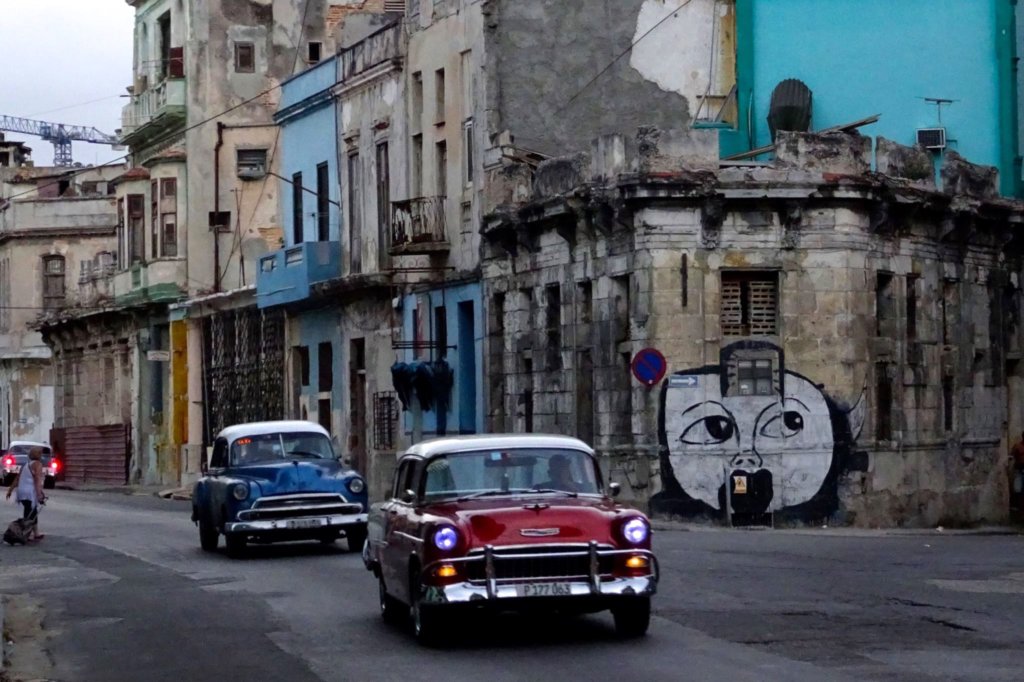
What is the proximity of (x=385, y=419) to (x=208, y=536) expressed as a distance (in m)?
19.2

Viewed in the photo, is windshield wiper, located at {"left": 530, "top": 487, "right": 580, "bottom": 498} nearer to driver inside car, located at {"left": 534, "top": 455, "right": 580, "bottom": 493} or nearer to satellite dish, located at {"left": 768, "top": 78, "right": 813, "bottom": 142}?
driver inside car, located at {"left": 534, "top": 455, "right": 580, "bottom": 493}

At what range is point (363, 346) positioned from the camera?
47781mm

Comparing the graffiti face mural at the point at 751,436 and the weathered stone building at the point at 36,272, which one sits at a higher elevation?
the weathered stone building at the point at 36,272

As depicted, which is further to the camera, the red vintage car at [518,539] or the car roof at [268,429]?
the car roof at [268,429]

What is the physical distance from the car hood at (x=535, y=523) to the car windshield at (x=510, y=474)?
0.62m

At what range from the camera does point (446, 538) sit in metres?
14.7

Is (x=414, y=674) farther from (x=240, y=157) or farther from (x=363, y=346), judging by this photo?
(x=240, y=157)

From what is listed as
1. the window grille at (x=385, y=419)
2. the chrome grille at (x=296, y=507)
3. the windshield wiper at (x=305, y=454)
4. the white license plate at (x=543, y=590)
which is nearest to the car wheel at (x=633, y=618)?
the white license plate at (x=543, y=590)

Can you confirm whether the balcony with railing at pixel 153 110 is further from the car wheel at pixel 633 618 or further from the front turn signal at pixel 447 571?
the front turn signal at pixel 447 571

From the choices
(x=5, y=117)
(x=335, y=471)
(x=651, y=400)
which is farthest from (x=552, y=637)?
(x=5, y=117)

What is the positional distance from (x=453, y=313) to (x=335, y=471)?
17.3m

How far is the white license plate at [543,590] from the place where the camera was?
14.6 m

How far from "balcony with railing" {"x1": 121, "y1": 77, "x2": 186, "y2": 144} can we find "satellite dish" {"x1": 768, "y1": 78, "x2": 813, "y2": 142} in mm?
23534

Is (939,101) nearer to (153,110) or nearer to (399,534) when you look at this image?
(399,534)
